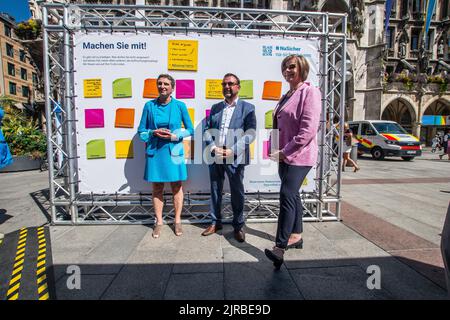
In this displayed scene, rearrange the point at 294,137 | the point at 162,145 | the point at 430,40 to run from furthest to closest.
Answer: the point at 430,40 → the point at 162,145 → the point at 294,137

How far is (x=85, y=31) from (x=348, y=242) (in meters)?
4.95

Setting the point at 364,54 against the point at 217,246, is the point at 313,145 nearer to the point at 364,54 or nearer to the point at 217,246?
the point at 217,246

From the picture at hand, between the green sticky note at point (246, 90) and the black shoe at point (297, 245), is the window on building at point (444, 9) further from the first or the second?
the black shoe at point (297, 245)

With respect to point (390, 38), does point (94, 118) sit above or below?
below

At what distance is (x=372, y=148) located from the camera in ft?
49.4

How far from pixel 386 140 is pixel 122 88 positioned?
14790 millimetres

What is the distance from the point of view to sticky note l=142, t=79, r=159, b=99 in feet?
13.0

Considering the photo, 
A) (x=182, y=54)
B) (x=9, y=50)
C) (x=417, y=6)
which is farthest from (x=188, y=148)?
(x=9, y=50)

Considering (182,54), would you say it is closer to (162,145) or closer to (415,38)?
(162,145)

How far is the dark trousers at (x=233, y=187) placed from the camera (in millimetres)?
3373

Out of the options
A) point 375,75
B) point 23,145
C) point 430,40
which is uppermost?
point 430,40

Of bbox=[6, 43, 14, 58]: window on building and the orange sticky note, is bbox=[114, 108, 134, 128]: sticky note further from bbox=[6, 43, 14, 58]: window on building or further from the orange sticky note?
bbox=[6, 43, 14, 58]: window on building

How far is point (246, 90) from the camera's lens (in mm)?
4078
